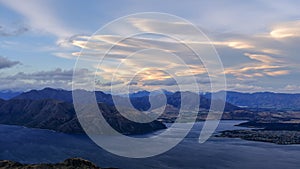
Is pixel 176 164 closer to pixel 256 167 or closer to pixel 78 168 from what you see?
pixel 256 167

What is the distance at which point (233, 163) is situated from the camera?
647ft

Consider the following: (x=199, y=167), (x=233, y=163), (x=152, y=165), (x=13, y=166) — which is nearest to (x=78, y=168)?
(x=13, y=166)

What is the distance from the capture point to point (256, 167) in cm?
18775

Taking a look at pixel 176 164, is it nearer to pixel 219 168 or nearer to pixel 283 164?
pixel 219 168

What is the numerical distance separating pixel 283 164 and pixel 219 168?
42273 millimetres

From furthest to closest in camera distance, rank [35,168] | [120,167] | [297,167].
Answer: [297,167], [120,167], [35,168]

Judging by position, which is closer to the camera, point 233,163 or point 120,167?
point 120,167

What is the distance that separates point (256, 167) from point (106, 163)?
276 ft

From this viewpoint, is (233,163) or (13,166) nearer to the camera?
(13,166)

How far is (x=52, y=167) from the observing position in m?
121

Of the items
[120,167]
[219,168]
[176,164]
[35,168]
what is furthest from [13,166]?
[219,168]

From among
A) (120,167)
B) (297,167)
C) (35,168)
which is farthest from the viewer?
(297,167)

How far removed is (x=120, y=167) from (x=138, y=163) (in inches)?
674

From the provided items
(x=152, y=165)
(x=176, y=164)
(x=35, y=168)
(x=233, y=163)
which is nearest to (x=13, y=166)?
(x=35, y=168)
